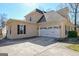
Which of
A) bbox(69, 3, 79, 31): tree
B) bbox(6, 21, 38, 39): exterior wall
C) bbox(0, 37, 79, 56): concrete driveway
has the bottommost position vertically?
bbox(0, 37, 79, 56): concrete driveway

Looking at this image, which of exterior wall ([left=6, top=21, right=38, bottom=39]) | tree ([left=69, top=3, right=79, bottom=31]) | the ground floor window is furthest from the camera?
the ground floor window

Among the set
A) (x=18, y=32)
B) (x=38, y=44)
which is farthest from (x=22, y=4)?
(x=18, y=32)

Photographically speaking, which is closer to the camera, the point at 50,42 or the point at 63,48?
the point at 63,48

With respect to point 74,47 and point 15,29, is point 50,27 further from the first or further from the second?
point 74,47

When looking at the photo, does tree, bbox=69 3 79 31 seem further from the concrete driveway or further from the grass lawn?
the concrete driveway

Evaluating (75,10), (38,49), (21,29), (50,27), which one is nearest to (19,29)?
(21,29)

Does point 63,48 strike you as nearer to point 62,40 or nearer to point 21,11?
point 62,40

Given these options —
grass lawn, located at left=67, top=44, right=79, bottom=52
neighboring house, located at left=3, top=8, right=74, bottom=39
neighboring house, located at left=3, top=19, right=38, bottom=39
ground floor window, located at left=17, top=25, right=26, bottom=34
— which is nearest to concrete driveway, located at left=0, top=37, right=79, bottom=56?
grass lawn, located at left=67, top=44, right=79, bottom=52

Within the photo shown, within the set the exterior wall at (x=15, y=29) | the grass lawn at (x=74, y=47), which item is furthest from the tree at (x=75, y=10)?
the exterior wall at (x=15, y=29)

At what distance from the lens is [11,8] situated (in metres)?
5.89

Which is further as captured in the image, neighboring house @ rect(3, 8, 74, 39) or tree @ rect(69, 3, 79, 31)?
neighboring house @ rect(3, 8, 74, 39)

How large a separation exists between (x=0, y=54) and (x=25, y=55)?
2.94 feet

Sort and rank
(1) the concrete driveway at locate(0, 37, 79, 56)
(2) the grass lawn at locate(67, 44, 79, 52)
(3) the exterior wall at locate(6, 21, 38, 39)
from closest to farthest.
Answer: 1. (1) the concrete driveway at locate(0, 37, 79, 56)
2. (2) the grass lawn at locate(67, 44, 79, 52)
3. (3) the exterior wall at locate(6, 21, 38, 39)

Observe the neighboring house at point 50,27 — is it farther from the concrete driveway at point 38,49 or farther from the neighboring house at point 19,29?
the concrete driveway at point 38,49
